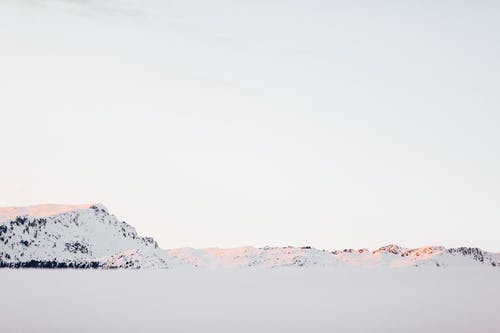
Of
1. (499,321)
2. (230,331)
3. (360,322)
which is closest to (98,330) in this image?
(230,331)

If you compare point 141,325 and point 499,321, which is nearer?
point 141,325

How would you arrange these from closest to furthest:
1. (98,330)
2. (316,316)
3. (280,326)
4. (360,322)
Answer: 1. (98,330)
2. (280,326)
3. (360,322)
4. (316,316)

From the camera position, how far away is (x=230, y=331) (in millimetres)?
108438

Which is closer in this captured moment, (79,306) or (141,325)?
(141,325)

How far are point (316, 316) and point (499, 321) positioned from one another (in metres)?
34.9

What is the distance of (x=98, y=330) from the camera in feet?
340

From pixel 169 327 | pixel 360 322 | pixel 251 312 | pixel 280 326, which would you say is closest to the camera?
pixel 169 327

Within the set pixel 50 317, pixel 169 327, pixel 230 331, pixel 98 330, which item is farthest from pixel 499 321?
pixel 50 317

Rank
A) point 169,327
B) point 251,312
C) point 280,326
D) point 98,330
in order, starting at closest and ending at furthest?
point 98,330
point 169,327
point 280,326
point 251,312

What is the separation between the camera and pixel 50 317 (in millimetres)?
122438

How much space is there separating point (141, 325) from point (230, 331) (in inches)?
612

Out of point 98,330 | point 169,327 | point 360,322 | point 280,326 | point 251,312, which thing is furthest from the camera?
point 251,312

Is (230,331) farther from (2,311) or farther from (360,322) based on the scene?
(2,311)

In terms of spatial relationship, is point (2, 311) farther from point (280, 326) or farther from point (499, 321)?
point (499, 321)
